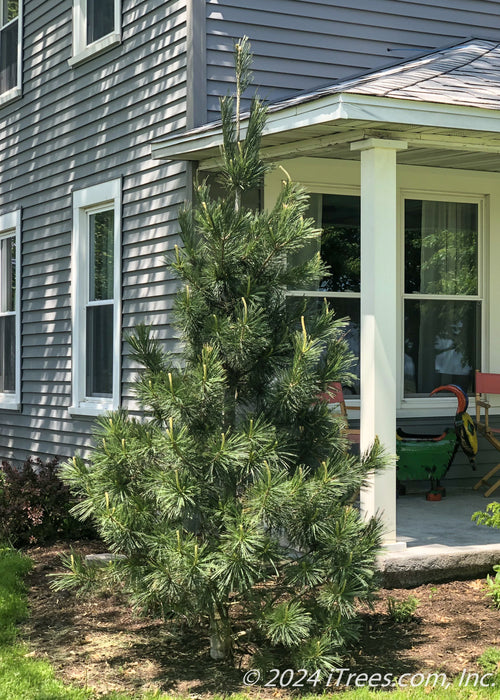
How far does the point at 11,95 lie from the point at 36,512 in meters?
5.61

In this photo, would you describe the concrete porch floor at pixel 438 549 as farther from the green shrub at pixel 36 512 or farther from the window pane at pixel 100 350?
the window pane at pixel 100 350

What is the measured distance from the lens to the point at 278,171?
304 inches

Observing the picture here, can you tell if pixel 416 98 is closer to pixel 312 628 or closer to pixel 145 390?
pixel 145 390

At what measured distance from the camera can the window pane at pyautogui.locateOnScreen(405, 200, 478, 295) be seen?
28.1ft

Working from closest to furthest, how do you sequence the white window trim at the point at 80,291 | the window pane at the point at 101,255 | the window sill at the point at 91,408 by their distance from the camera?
the window sill at the point at 91,408
the window pane at the point at 101,255
the white window trim at the point at 80,291

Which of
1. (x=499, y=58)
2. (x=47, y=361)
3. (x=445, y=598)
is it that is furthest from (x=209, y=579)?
(x=47, y=361)

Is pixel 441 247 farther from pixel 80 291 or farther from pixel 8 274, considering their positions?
pixel 8 274

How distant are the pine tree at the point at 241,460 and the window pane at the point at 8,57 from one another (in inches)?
291

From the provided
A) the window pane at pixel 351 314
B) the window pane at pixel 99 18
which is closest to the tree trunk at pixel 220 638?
the window pane at pixel 351 314

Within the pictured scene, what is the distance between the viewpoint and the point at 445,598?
5688 millimetres

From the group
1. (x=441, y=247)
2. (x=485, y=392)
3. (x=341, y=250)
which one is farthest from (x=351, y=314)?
(x=485, y=392)

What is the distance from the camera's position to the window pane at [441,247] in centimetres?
855

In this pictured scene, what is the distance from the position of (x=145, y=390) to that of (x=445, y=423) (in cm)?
455

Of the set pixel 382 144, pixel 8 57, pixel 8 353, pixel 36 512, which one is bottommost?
pixel 36 512
